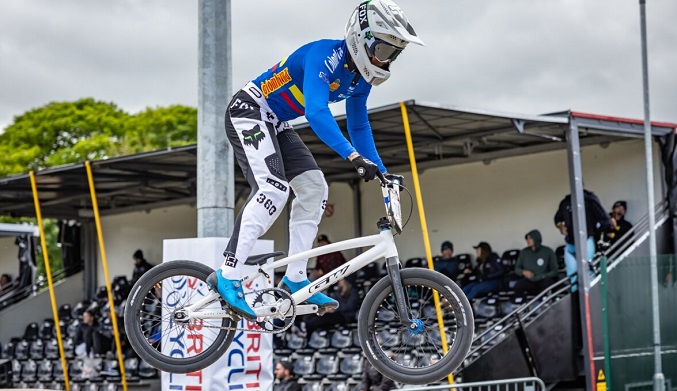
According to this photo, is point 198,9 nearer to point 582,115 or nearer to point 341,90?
point 341,90

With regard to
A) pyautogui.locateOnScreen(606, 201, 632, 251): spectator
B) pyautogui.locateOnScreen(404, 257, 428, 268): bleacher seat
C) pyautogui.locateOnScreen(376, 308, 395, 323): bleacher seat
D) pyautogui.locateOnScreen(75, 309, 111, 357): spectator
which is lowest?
pyautogui.locateOnScreen(75, 309, 111, 357): spectator

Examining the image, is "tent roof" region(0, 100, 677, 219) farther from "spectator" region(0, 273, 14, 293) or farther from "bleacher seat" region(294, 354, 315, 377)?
"bleacher seat" region(294, 354, 315, 377)

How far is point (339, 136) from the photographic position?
514cm

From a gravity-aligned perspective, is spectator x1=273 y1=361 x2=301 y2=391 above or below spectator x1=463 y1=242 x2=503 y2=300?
below

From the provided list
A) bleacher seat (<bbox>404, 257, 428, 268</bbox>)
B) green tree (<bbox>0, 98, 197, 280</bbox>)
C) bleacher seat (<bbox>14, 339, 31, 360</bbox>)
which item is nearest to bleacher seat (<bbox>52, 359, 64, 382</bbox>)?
bleacher seat (<bbox>14, 339, 31, 360</bbox>)

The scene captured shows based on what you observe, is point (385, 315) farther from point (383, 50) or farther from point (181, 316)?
point (383, 50)

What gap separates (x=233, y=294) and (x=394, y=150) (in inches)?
420

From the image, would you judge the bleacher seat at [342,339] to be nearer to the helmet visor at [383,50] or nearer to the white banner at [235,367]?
the white banner at [235,367]

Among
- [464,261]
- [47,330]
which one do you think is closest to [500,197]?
[464,261]

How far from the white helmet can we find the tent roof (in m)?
6.54

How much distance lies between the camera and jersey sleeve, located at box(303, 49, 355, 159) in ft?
16.8

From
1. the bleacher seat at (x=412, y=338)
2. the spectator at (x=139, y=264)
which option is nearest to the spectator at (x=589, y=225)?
the bleacher seat at (x=412, y=338)

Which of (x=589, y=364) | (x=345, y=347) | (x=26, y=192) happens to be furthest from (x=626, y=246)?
(x=26, y=192)

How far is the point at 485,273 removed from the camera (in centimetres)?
1564
